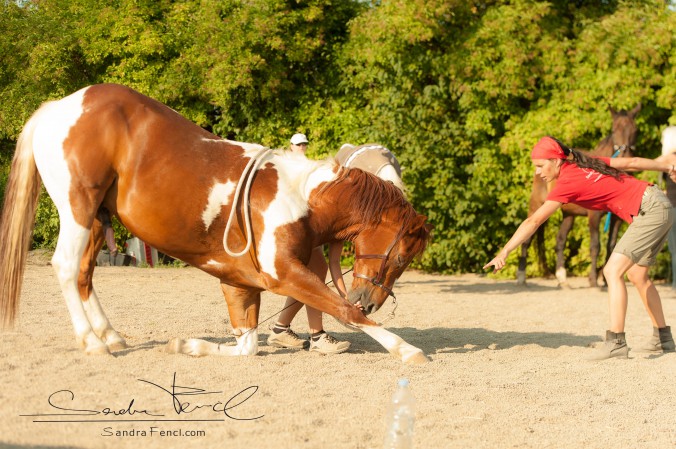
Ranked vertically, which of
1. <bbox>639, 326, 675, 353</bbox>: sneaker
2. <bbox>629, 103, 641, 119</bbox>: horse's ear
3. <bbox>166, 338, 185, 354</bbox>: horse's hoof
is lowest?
<bbox>639, 326, 675, 353</bbox>: sneaker

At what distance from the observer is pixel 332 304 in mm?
5508

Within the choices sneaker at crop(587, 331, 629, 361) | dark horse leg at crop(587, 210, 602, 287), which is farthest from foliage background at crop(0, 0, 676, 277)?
sneaker at crop(587, 331, 629, 361)

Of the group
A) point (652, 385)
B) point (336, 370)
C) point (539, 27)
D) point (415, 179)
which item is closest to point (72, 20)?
point (415, 179)

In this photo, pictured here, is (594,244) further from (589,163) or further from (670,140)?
(589,163)

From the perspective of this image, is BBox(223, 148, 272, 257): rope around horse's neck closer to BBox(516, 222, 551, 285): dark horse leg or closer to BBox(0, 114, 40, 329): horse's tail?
BBox(0, 114, 40, 329): horse's tail

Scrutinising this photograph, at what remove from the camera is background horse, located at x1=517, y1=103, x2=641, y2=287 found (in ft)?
35.9

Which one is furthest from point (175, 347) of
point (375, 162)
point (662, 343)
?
point (662, 343)

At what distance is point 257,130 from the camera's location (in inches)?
530

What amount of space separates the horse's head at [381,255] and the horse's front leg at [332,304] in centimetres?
20

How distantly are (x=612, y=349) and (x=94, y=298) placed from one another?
12.7 feet

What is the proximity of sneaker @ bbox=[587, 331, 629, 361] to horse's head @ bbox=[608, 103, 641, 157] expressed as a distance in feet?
16.8

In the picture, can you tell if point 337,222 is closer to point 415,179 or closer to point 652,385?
point 652,385

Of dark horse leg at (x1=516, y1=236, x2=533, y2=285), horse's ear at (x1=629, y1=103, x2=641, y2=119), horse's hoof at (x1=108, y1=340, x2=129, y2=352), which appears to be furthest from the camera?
dark horse leg at (x1=516, y1=236, x2=533, y2=285)

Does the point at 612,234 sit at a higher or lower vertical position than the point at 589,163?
lower
